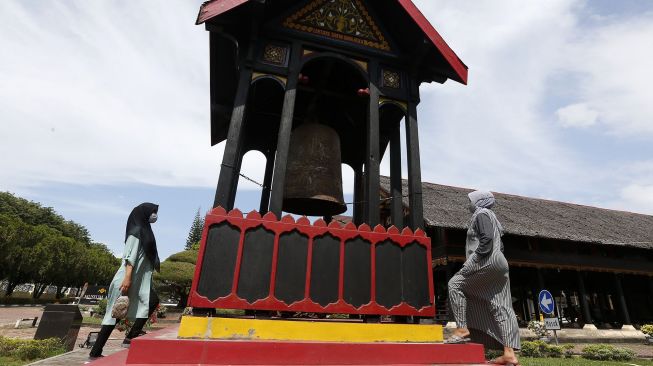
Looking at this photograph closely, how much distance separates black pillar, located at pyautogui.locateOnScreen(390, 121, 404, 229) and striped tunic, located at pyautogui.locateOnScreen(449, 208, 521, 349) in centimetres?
108

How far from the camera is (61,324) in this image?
309 inches

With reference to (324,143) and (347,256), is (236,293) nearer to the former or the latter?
(347,256)

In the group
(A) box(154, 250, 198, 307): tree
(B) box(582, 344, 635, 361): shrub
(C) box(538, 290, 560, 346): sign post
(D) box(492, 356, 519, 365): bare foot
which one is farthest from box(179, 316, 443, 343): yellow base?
(A) box(154, 250, 198, 307): tree

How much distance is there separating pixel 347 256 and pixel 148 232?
87.4 inches

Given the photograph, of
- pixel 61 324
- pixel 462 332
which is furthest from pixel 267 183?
pixel 61 324

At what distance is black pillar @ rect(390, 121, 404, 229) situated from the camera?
426 centimetres

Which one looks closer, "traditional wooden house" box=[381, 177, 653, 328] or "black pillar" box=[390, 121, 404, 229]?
"black pillar" box=[390, 121, 404, 229]

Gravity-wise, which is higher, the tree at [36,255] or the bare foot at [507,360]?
the tree at [36,255]

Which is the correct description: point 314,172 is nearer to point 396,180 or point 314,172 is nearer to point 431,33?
point 396,180

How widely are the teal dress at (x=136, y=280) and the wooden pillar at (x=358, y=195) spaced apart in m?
2.99

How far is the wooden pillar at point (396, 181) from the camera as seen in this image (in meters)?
4.26

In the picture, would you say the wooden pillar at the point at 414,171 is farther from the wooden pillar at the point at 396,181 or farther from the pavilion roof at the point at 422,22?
the pavilion roof at the point at 422,22

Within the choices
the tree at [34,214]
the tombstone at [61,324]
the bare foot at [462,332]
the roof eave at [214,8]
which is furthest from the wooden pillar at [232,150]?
the tree at [34,214]

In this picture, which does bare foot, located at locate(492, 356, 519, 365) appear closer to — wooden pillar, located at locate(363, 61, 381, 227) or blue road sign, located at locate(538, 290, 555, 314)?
wooden pillar, located at locate(363, 61, 381, 227)
